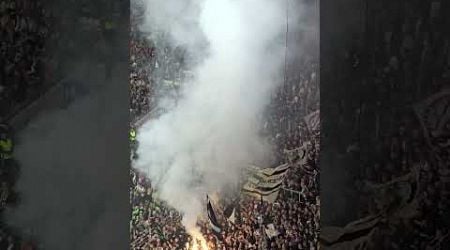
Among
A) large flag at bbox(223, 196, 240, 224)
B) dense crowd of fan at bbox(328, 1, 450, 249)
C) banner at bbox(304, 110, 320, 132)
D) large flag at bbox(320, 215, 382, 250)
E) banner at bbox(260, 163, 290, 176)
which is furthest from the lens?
large flag at bbox(223, 196, 240, 224)

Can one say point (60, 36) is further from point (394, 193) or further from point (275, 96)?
point (394, 193)

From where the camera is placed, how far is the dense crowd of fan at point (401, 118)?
16.8 feet

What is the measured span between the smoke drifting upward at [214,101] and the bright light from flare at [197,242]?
0.06 m

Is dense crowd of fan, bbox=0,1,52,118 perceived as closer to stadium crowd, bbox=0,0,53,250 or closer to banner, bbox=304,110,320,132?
stadium crowd, bbox=0,0,53,250

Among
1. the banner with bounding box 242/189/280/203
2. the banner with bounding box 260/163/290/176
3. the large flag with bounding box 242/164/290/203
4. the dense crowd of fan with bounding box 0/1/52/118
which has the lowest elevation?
the banner with bounding box 242/189/280/203

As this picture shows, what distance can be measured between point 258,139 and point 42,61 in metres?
1.89

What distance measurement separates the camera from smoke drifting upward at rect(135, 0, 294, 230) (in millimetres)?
5512

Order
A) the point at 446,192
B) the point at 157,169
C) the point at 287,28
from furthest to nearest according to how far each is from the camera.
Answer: the point at 157,169 → the point at 287,28 → the point at 446,192

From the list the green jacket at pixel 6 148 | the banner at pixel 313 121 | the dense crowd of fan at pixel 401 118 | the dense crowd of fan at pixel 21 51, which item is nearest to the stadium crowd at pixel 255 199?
the banner at pixel 313 121

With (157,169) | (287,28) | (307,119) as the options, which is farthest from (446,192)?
(157,169)

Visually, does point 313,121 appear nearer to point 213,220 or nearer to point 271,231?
point 271,231

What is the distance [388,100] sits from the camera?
206 inches

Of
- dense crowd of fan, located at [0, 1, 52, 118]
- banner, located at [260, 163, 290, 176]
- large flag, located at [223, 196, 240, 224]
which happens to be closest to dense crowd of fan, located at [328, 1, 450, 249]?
banner, located at [260, 163, 290, 176]

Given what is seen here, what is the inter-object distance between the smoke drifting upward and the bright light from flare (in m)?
0.06
